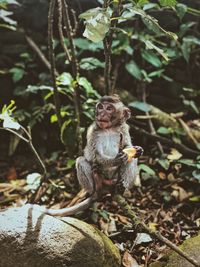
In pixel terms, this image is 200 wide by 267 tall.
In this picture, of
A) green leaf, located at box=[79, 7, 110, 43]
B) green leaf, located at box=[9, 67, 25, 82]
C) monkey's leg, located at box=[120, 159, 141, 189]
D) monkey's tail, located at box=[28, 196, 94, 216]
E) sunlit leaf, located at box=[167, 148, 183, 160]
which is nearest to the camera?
green leaf, located at box=[79, 7, 110, 43]

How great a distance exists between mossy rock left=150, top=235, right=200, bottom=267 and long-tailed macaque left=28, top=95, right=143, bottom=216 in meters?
0.74

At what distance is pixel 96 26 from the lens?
9.89 feet

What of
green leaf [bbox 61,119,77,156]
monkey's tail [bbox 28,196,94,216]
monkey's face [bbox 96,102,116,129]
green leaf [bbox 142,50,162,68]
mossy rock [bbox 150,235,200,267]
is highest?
green leaf [bbox 142,50,162,68]

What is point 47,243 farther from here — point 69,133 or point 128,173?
point 69,133

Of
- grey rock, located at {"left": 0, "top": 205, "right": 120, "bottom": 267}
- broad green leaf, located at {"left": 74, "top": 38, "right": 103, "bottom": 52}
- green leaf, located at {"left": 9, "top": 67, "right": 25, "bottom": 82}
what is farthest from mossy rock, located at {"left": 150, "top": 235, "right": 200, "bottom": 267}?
green leaf, located at {"left": 9, "top": 67, "right": 25, "bottom": 82}

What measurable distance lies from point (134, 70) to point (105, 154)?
7.08ft

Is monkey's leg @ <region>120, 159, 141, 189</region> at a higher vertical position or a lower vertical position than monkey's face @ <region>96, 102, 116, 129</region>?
lower

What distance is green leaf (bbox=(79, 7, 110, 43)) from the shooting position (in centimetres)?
298

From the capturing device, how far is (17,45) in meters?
6.36

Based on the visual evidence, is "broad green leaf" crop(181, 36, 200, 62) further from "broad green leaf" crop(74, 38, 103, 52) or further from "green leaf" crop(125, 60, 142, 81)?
"broad green leaf" crop(74, 38, 103, 52)

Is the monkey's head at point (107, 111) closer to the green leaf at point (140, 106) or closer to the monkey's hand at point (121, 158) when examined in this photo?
the monkey's hand at point (121, 158)

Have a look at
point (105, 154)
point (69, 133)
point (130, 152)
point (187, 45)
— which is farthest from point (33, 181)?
point (187, 45)

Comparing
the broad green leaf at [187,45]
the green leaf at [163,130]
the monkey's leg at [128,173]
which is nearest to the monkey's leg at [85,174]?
the monkey's leg at [128,173]

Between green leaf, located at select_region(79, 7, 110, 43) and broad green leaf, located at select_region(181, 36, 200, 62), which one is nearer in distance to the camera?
green leaf, located at select_region(79, 7, 110, 43)
